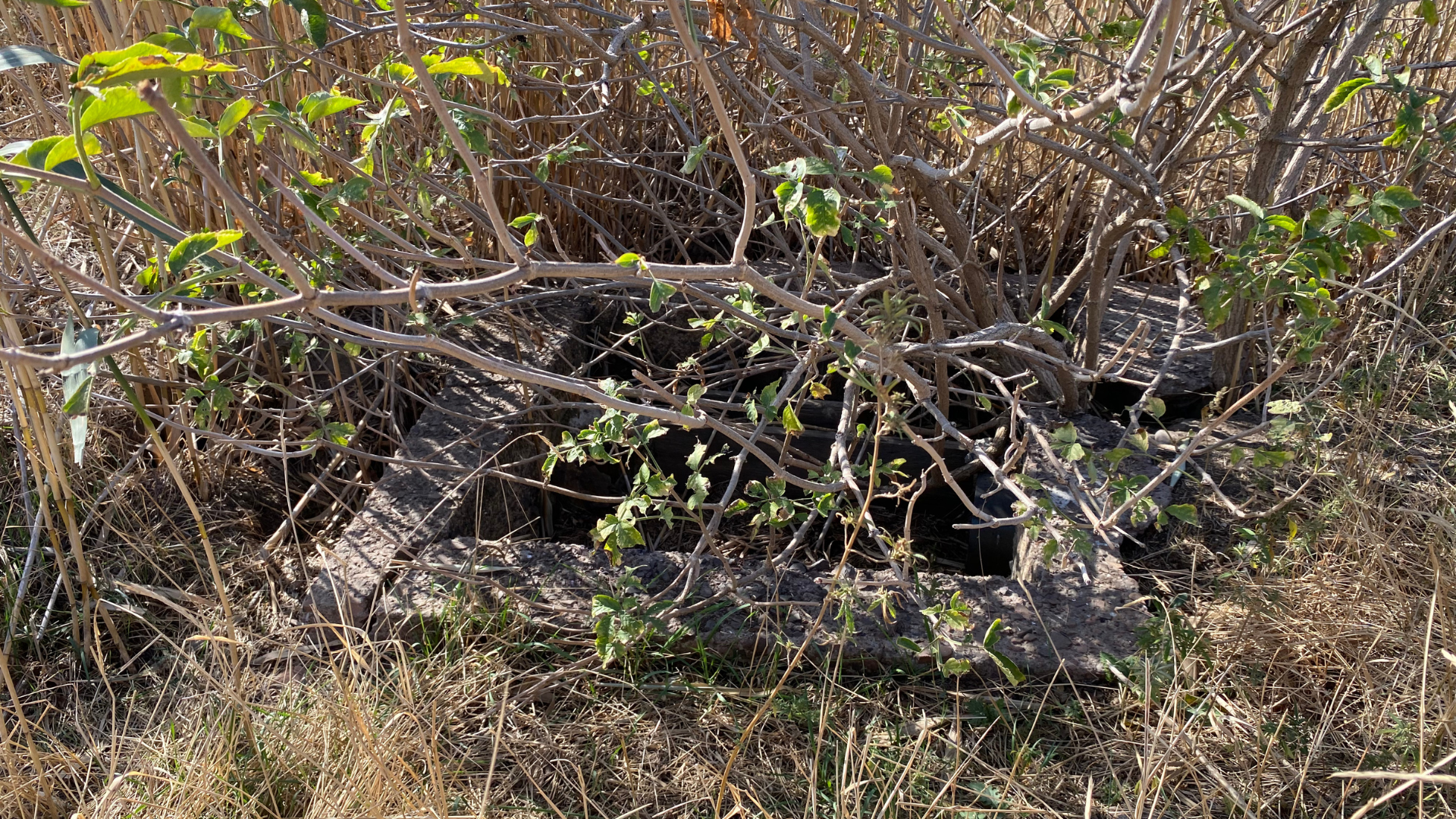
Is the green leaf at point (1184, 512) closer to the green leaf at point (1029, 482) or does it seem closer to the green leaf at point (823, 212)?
the green leaf at point (1029, 482)

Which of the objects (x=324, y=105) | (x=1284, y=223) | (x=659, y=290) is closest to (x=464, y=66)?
(x=324, y=105)

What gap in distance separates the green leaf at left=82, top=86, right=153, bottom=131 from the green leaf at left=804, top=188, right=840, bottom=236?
0.67m

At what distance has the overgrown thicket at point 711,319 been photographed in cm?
133

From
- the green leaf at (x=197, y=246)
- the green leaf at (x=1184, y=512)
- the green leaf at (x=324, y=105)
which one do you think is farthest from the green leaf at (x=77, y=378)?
the green leaf at (x=1184, y=512)

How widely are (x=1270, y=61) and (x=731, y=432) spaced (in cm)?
228

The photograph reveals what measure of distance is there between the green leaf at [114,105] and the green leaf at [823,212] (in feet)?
2.21

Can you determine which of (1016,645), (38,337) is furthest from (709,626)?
(38,337)

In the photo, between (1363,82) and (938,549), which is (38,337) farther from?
(1363,82)

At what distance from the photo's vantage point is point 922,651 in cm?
163

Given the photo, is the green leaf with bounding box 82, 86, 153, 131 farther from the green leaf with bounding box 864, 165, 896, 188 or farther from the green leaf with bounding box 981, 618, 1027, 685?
the green leaf with bounding box 981, 618, 1027, 685

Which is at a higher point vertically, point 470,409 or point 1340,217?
point 1340,217

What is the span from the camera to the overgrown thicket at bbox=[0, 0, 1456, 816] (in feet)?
4.36

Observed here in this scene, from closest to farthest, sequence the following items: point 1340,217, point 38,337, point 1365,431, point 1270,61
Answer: point 1340,217 < point 1365,431 < point 38,337 < point 1270,61

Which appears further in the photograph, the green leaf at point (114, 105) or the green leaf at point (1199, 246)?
the green leaf at point (1199, 246)
